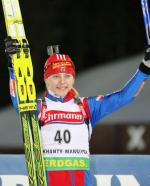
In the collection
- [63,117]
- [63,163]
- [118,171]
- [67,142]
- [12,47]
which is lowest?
[118,171]

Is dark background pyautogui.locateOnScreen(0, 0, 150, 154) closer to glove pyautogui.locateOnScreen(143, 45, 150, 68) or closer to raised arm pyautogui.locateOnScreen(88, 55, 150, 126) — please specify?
raised arm pyautogui.locateOnScreen(88, 55, 150, 126)

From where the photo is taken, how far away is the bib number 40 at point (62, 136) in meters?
6.15

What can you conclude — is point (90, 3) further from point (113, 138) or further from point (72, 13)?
point (113, 138)

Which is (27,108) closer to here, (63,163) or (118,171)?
(63,163)

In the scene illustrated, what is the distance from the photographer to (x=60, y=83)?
20.2ft

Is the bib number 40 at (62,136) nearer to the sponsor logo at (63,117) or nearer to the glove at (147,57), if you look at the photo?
the sponsor logo at (63,117)

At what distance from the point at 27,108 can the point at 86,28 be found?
12.3 meters

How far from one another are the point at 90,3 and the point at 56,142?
41.6 ft

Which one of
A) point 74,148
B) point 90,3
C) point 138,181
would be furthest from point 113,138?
point 90,3

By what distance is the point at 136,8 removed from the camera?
1836cm

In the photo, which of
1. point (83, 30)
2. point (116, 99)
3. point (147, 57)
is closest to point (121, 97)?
point (116, 99)

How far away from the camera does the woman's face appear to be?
615cm

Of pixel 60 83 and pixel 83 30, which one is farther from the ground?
pixel 60 83

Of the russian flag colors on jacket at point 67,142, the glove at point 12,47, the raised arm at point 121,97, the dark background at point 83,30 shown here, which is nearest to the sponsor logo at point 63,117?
the russian flag colors on jacket at point 67,142
